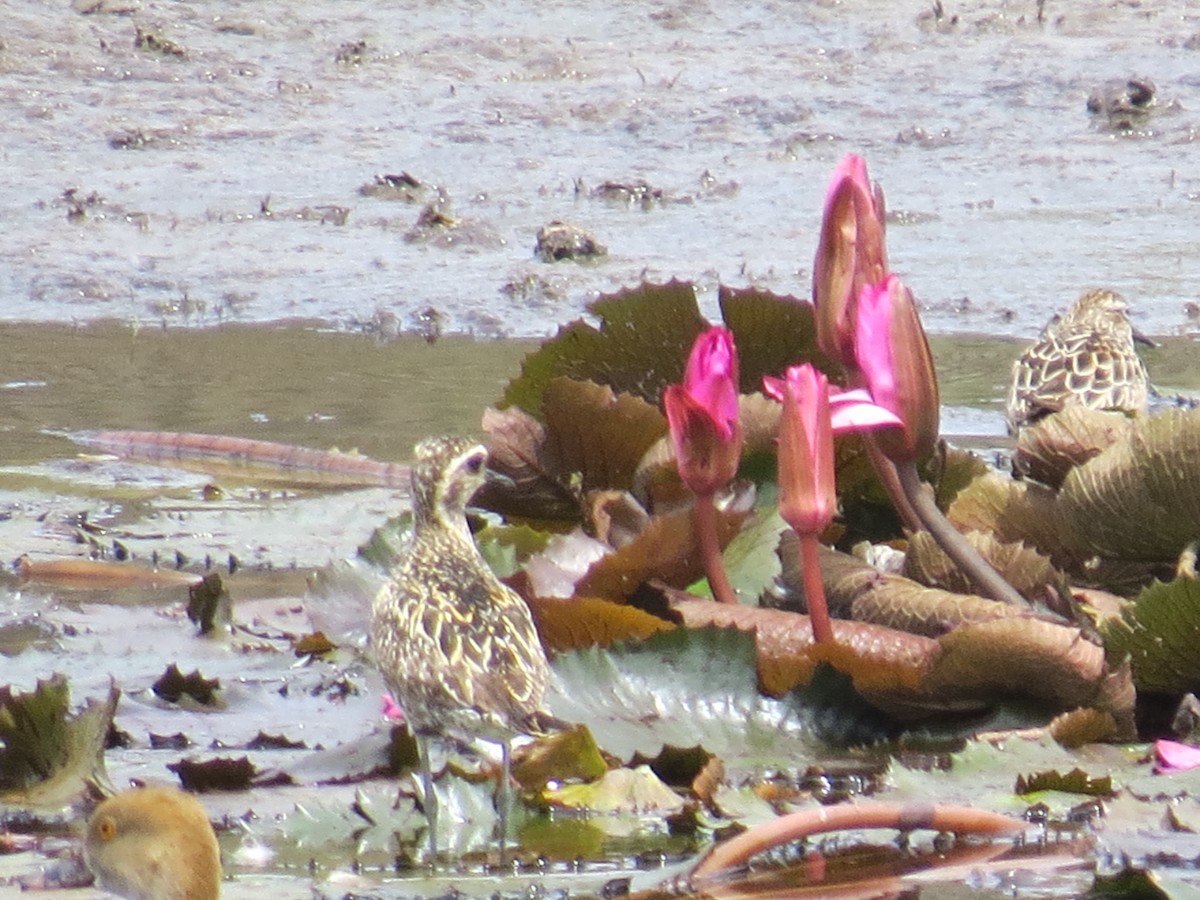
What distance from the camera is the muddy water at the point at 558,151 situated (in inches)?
353

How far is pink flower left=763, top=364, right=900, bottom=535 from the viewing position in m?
3.55

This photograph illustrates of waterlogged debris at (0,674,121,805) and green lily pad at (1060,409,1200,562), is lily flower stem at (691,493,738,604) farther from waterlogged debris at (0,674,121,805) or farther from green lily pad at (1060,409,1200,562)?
waterlogged debris at (0,674,121,805)

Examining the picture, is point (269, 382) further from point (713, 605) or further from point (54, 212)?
point (713, 605)

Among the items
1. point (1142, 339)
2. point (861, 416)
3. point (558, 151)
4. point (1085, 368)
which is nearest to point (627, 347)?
point (861, 416)

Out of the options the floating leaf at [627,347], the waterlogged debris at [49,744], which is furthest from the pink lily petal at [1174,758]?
the waterlogged debris at [49,744]

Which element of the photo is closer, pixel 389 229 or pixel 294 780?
pixel 294 780

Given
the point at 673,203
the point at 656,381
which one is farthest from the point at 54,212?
the point at 656,381

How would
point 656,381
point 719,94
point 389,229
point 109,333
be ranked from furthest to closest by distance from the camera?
1. point 719,94
2. point 389,229
3. point 109,333
4. point 656,381

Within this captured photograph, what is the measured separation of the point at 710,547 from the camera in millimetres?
3928

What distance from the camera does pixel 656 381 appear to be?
15.6ft

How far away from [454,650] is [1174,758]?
1.12 metres

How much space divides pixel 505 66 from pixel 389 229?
2.55 m

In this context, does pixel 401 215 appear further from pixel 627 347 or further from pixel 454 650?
pixel 454 650

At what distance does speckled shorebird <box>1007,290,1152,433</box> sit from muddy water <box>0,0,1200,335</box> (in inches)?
42.8
